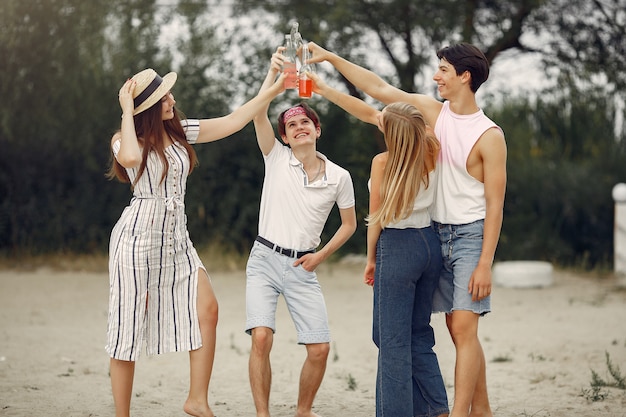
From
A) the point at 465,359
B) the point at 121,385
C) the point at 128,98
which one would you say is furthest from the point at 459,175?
the point at 121,385

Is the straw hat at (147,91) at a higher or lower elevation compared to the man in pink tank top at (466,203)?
higher

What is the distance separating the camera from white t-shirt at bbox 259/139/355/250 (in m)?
4.60

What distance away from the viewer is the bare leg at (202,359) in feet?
14.2

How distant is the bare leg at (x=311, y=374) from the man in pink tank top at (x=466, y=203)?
2.23 ft

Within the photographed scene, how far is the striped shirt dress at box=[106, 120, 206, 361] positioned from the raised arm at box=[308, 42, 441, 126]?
0.90 meters

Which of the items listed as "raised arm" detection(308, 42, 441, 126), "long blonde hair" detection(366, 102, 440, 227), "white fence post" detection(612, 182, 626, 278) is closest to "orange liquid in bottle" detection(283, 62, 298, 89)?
"raised arm" detection(308, 42, 441, 126)

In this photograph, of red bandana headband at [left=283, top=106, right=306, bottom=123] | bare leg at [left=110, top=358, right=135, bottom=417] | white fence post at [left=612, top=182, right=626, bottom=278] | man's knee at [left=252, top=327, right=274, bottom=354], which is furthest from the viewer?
white fence post at [left=612, top=182, right=626, bottom=278]

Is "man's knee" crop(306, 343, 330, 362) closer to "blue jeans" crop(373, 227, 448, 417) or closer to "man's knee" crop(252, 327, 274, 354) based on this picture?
"man's knee" crop(252, 327, 274, 354)

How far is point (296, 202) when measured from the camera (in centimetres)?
460

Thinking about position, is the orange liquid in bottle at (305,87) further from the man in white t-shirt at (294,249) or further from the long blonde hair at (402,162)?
the long blonde hair at (402,162)

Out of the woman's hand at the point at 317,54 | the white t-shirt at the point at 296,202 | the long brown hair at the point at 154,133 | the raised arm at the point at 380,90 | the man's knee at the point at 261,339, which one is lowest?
the man's knee at the point at 261,339

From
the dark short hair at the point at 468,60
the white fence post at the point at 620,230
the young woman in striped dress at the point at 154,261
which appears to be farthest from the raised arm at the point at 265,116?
the white fence post at the point at 620,230

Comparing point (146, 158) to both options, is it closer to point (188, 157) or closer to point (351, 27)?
point (188, 157)

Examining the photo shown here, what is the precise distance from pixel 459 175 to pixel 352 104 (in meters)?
0.69
